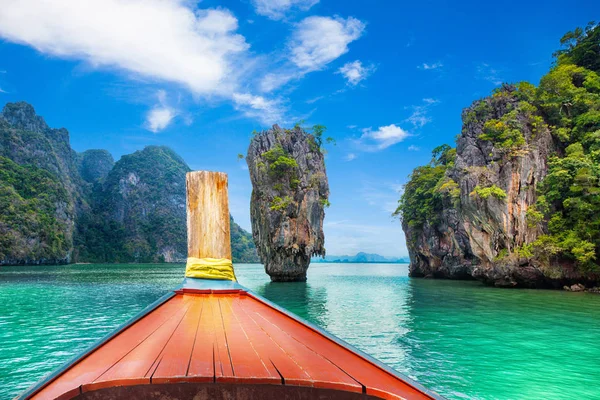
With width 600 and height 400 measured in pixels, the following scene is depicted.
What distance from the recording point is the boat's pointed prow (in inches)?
61.4

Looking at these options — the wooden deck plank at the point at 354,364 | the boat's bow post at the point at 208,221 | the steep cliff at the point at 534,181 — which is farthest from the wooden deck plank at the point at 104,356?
the steep cliff at the point at 534,181

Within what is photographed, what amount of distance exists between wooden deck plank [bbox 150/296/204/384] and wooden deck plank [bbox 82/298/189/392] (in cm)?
3

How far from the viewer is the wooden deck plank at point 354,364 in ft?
5.19

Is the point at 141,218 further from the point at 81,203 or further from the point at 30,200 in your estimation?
the point at 30,200

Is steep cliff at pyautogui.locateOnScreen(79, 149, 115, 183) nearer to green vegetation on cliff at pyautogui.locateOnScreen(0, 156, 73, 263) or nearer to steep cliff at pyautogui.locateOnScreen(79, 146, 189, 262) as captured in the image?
steep cliff at pyautogui.locateOnScreen(79, 146, 189, 262)

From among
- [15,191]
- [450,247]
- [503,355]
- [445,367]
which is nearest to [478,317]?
[503,355]

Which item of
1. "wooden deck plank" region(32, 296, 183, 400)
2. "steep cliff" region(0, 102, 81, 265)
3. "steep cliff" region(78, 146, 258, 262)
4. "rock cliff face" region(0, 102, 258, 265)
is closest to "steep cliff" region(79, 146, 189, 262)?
"steep cliff" region(78, 146, 258, 262)

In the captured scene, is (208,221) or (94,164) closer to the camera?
(208,221)

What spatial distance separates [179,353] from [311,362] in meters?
0.63

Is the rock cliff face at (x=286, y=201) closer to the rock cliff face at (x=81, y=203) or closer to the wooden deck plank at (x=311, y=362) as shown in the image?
the wooden deck plank at (x=311, y=362)

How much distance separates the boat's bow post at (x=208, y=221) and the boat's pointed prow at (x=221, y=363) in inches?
19.5

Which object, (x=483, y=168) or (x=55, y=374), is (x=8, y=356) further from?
(x=483, y=168)

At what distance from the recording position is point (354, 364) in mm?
1809

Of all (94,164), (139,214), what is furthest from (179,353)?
(94,164)
